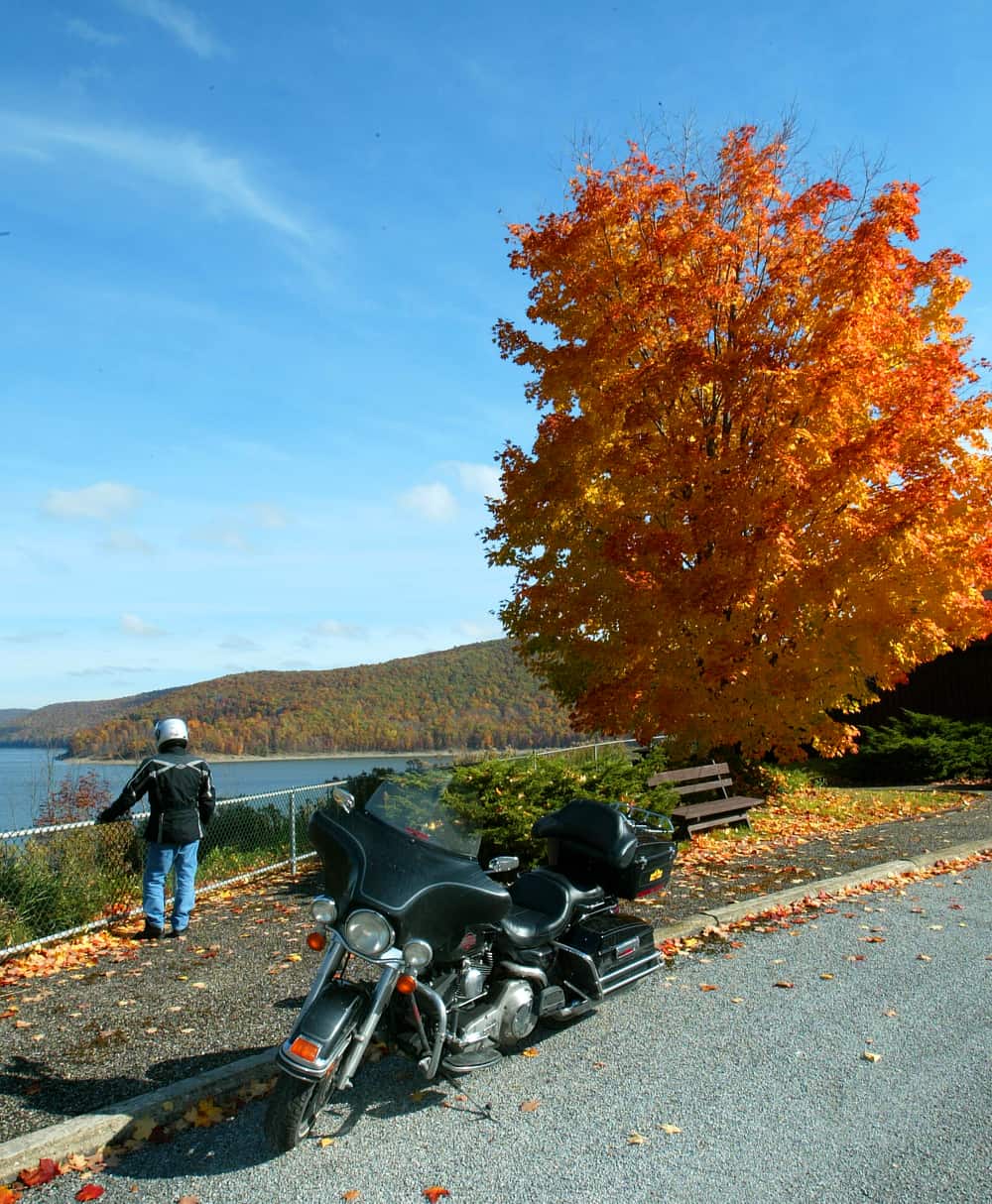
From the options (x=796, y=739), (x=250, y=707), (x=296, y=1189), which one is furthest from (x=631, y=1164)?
(x=250, y=707)

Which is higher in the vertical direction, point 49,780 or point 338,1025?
point 49,780

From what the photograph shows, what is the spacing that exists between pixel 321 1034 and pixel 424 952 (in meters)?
0.50

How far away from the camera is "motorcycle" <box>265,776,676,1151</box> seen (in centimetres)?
370

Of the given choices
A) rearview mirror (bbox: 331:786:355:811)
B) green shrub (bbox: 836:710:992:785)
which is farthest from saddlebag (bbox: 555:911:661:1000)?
green shrub (bbox: 836:710:992:785)

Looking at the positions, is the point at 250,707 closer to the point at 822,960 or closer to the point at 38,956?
the point at 38,956

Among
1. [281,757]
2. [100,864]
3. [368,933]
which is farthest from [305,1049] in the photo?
[281,757]

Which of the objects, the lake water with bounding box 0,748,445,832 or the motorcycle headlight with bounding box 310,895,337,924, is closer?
the motorcycle headlight with bounding box 310,895,337,924

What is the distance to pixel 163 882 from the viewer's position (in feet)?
23.4

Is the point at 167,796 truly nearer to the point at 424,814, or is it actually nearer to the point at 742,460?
the point at 424,814

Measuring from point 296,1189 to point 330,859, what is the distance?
1221 millimetres

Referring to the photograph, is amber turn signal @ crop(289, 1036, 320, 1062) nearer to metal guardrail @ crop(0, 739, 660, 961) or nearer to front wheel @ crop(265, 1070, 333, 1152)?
front wheel @ crop(265, 1070, 333, 1152)

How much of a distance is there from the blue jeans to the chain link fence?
41cm

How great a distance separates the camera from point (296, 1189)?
3488 millimetres

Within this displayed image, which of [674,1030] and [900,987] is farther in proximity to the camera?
[900,987]
